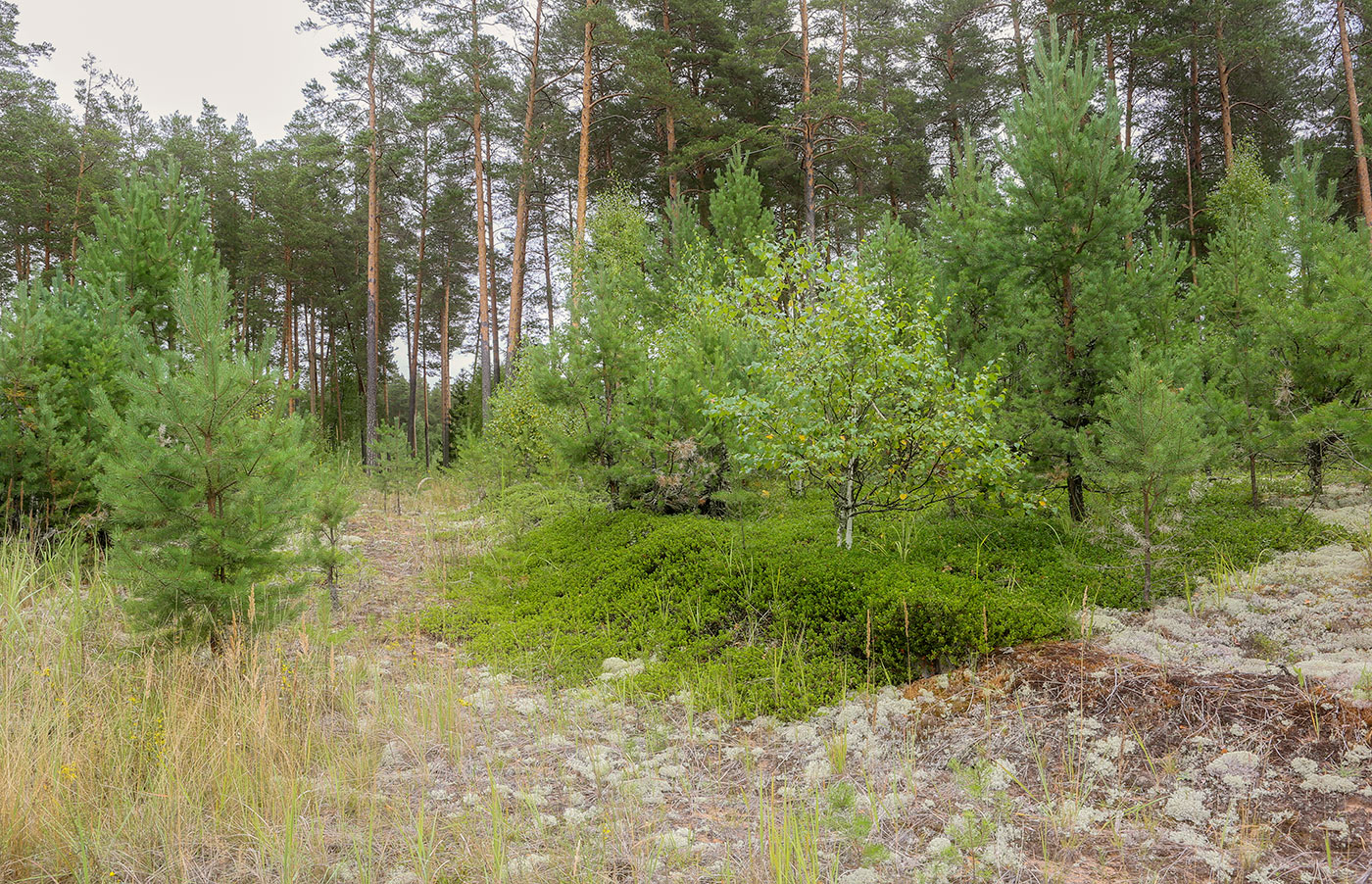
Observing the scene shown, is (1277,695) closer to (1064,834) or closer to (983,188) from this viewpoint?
(1064,834)

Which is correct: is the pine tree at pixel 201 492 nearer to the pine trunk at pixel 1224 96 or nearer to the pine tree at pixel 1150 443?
the pine tree at pixel 1150 443

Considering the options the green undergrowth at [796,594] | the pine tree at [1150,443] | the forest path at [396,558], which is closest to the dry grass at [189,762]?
the forest path at [396,558]

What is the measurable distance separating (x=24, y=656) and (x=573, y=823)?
3534 mm

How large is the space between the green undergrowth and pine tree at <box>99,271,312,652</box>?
1902mm

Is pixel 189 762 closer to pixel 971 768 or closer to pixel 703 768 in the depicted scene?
pixel 703 768

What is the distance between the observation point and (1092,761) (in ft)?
9.73

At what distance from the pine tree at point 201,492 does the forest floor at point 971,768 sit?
93cm

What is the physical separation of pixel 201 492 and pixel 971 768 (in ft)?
14.8

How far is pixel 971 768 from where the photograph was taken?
10.1 feet

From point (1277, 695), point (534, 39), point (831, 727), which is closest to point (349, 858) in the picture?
point (831, 727)

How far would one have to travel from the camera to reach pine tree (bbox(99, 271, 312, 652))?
4.00 meters

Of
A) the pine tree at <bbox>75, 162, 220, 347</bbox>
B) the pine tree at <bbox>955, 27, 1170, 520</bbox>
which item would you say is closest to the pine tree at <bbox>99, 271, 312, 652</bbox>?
the pine tree at <bbox>955, 27, 1170, 520</bbox>

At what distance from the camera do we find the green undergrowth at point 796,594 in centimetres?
434

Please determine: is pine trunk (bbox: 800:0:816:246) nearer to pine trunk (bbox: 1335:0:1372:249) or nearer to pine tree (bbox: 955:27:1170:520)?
pine tree (bbox: 955:27:1170:520)
